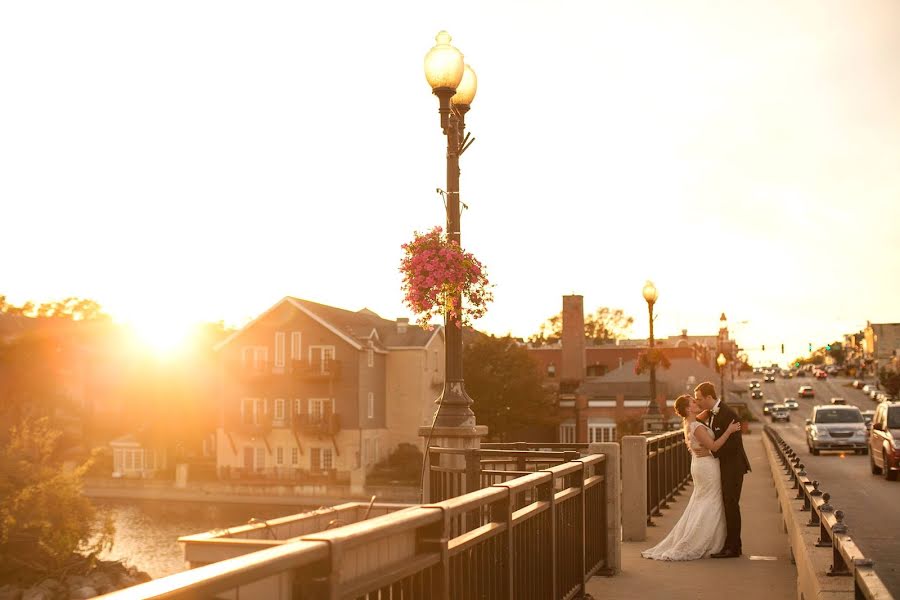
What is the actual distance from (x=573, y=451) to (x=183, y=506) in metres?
64.2

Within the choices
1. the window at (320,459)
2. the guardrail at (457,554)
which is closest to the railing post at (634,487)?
the guardrail at (457,554)

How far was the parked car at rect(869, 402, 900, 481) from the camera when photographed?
2633 cm

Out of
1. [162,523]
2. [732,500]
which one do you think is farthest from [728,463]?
[162,523]

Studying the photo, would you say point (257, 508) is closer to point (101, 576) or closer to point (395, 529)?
point (101, 576)

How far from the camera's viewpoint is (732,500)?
492 inches

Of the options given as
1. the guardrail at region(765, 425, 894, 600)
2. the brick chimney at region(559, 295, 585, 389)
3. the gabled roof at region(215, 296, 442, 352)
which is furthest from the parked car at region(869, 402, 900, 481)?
the brick chimney at region(559, 295, 585, 389)

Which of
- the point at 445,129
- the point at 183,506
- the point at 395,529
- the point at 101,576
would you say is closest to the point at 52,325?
the point at 183,506

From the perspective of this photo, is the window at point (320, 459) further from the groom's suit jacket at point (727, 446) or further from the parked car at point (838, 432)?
the groom's suit jacket at point (727, 446)

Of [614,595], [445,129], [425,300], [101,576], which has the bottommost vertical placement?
[101,576]

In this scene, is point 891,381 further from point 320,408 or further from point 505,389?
point 320,408

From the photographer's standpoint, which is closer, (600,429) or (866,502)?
(866,502)

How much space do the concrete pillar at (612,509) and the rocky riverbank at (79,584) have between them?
4285 centimetres

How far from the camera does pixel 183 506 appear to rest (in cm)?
7312

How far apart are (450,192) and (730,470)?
15.0ft
